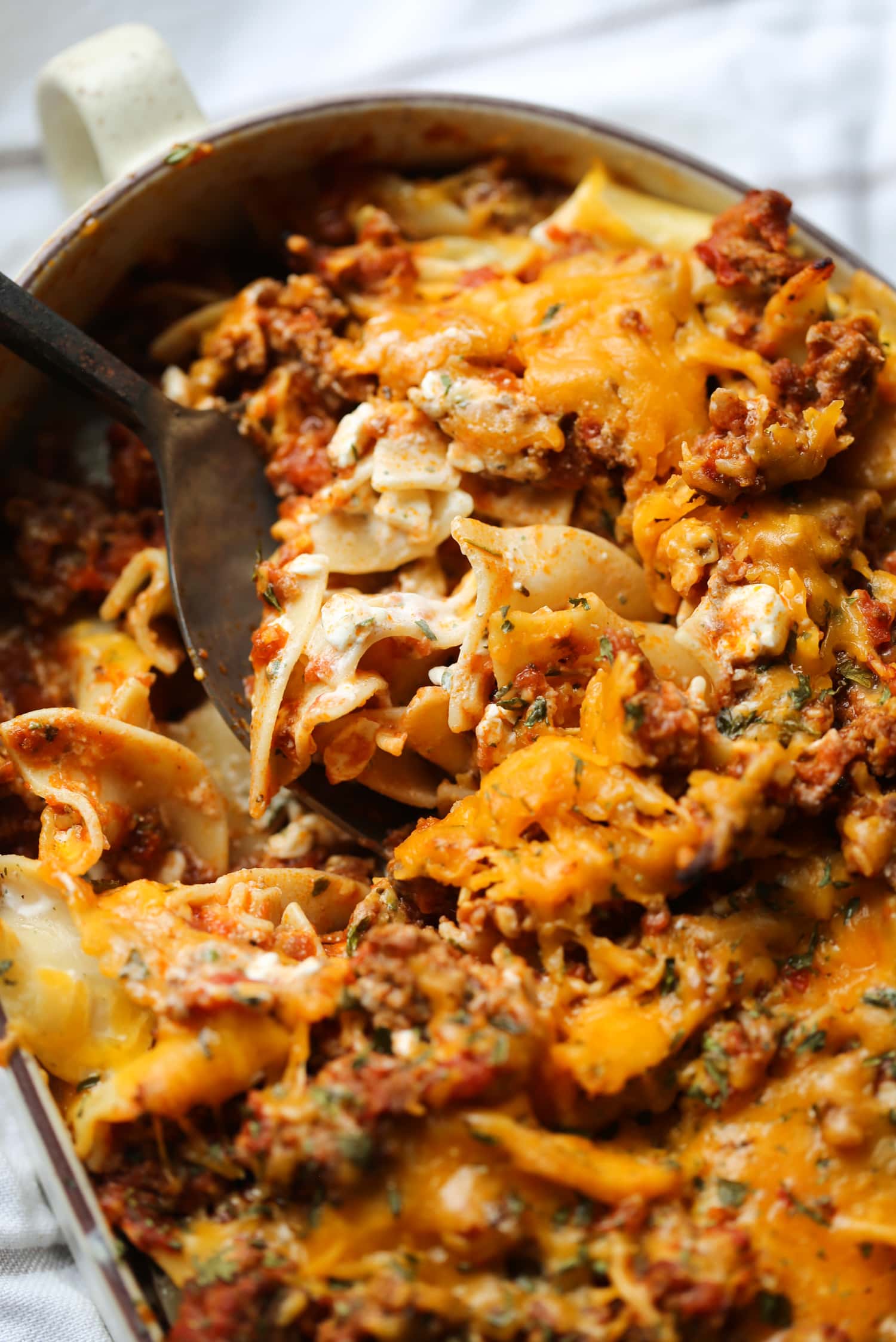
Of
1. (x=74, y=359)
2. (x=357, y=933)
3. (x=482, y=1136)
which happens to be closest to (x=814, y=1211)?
(x=482, y=1136)

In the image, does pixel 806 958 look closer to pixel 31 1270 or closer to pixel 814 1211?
pixel 814 1211

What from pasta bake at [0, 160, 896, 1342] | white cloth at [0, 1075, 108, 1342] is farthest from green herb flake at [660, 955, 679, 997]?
white cloth at [0, 1075, 108, 1342]

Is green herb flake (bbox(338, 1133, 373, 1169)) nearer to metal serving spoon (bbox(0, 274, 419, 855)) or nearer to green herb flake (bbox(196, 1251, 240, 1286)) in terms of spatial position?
green herb flake (bbox(196, 1251, 240, 1286))

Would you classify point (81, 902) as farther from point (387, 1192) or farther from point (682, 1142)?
point (682, 1142)

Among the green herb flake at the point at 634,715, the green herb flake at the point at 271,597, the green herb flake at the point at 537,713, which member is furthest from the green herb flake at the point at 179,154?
the green herb flake at the point at 634,715

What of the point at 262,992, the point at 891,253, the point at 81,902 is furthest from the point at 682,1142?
the point at 891,253

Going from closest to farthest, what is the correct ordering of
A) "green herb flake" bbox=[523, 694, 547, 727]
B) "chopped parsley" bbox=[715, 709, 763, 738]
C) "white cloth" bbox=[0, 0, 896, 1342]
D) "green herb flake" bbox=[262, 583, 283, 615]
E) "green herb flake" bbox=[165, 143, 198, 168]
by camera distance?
"chopped parsley" bbox=[715, 709, 763, 738], "green herb flake" bbox=[523, 694, 547, 727], "green herb flake" bbox=[262, 583, 283, 615], "green herb flake" bbox=[165, 143, 198, 168], "white cloth" bbox=[0, 0, 896, 1342]
